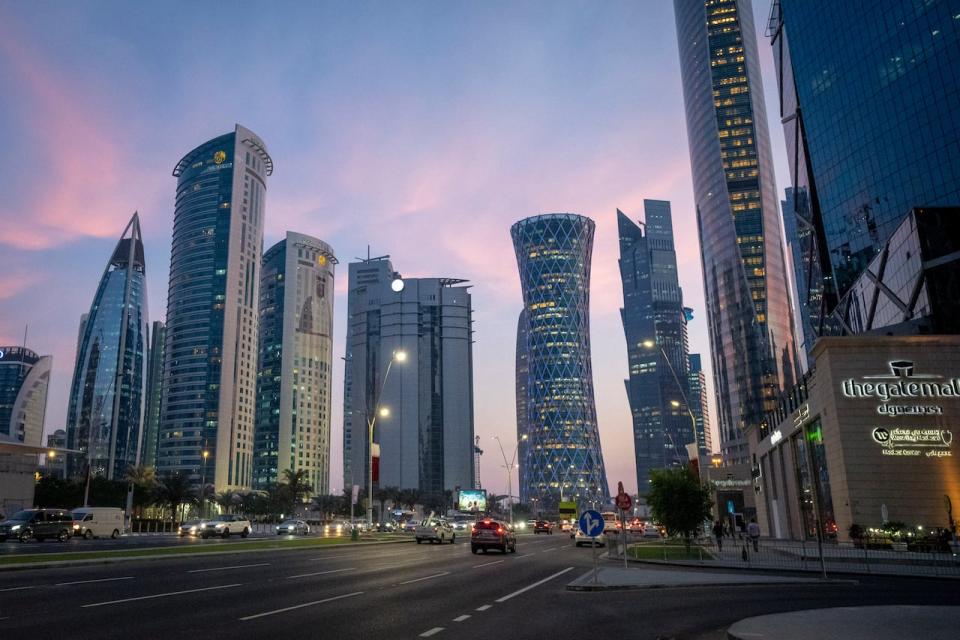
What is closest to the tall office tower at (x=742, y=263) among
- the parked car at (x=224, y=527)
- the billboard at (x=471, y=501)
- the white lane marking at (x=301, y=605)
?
the billboard at (x=471, y=501)

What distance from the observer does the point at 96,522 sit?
5116 centimetres

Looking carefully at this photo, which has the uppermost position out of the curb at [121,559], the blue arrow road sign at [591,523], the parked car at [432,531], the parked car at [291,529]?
the blue arrow road sign at [591,523]

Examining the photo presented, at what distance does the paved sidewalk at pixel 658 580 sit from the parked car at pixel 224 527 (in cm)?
4183

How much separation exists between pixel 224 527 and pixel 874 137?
9056 cm

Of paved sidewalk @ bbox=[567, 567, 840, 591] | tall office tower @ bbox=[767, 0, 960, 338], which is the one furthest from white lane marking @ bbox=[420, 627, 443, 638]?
tall office tower @ bbox=[767, 0, 960, 338]

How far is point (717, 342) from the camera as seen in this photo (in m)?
196

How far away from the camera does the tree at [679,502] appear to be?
39875 mm

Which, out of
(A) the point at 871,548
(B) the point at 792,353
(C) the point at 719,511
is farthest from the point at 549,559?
(B) the point at 792,353

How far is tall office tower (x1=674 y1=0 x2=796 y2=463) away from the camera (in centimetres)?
18112

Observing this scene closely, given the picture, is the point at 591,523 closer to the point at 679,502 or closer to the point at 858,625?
the point at 858,625

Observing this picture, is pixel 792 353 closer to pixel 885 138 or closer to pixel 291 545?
pixel 885 138

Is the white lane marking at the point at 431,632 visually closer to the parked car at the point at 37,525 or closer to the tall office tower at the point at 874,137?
the parked car at the point at 37,525

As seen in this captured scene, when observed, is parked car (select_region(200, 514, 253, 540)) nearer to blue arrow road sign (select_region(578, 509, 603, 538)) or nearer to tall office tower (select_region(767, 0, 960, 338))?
blue arrow road sign (select_region(578, 509, 603, 538))

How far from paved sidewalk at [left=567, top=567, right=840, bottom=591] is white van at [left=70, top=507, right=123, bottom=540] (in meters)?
42.6
